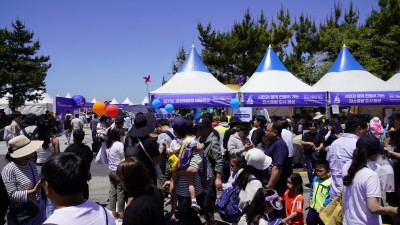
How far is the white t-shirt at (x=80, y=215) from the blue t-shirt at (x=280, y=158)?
2686mm

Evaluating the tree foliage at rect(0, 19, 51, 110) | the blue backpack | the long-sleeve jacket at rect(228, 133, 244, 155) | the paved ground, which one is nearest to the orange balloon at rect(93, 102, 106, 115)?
the paved ground

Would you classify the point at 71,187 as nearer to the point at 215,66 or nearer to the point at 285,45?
the point at 215,66

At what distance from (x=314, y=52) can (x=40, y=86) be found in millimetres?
25964

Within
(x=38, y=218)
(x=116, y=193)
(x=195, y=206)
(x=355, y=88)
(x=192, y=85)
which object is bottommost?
(x=116, y=193)

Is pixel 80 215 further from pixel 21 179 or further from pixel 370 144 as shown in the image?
pixel 370 144

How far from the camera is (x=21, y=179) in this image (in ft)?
12.4

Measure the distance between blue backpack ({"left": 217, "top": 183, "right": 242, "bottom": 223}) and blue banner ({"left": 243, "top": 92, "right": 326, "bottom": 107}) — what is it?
8029 millimetres

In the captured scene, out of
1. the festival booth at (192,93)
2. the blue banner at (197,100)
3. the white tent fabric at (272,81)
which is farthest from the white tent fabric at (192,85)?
the white tent fabric at (272,81)

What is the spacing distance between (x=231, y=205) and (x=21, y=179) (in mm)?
2252

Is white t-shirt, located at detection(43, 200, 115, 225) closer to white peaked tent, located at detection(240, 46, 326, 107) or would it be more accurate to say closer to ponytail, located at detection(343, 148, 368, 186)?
ponytail, located at detection(343, 148, 368, 186)

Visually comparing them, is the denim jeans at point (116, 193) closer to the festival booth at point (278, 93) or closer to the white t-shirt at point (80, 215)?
the white t-shirt at point (80, 215)

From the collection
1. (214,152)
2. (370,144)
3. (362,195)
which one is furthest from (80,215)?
(214,152)

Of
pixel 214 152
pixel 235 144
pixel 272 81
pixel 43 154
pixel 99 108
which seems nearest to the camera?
pixel 214 152

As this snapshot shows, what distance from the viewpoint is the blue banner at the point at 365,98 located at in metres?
12.1
